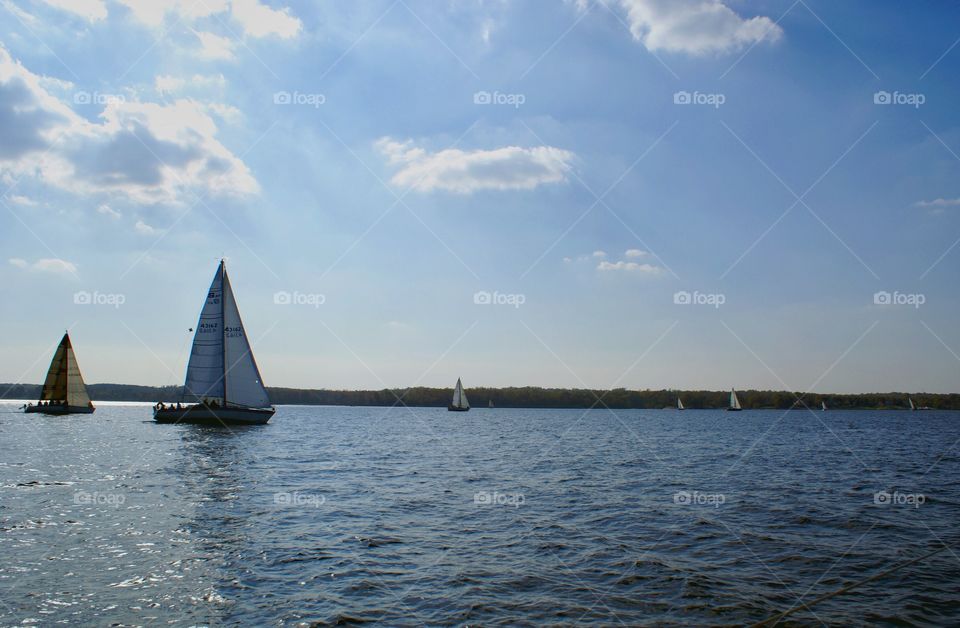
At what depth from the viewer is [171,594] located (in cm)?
1172

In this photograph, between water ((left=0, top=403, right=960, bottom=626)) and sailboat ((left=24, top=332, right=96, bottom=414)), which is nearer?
water ((left=0, top=403, right=960, bottom=626))

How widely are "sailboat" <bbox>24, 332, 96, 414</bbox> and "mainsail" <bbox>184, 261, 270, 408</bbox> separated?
126 ft

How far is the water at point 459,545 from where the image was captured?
11.4 metres

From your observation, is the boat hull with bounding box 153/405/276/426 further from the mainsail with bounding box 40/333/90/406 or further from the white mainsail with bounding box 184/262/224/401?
the mainsail with bounding box 40/333/90/406

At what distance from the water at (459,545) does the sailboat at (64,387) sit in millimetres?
66729

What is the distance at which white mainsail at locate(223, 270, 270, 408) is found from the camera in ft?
205

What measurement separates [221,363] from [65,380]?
4862 centimetres

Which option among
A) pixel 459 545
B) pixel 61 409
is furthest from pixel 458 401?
pixel 459 545

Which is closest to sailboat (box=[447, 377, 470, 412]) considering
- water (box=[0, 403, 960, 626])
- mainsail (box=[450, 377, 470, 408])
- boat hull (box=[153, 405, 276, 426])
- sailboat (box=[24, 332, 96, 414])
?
mainsail (box=[450, 377, 470, 408])

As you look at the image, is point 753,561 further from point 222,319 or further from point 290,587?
point 222,319

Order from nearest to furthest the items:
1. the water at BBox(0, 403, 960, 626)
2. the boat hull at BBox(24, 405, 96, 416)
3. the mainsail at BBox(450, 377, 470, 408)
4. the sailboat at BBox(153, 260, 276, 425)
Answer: the water at BBox(0, 403, 960, 626) < the sailboat at BBox(153, 260, 276, 425) < the boat hull at BBox(24, 405, 96, 416) < the mainsail at BBox(450, 377, 470, 408)

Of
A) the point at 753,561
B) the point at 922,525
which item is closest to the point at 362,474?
the point at 753,561

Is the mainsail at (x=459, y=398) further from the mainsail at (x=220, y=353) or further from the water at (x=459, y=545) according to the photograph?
the water at (x=459, y=545)

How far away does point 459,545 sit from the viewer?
16312mm
